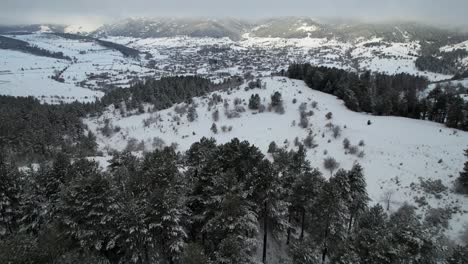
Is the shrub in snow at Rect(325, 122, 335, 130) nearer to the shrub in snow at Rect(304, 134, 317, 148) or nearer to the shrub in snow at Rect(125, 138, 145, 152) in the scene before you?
the shrub in snow at Rect(304, 134, 317, 148)

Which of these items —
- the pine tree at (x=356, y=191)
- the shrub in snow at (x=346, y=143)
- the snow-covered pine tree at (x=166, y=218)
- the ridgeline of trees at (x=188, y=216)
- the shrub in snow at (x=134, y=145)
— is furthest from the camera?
the shrub in snow at (x=134, y=145)

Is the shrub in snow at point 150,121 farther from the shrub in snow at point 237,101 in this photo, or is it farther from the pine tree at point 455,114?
the pine tree at point 455,114

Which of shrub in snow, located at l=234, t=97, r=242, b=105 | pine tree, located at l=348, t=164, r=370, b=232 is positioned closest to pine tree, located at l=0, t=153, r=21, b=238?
pine tree, located at l=348, t=164, r=370, b=232

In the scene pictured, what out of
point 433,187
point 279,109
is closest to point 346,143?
point 433,187

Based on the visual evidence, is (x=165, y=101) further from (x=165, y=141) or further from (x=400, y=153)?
(x=400, y=153)

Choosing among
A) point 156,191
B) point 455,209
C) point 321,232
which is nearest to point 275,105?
point 455,209

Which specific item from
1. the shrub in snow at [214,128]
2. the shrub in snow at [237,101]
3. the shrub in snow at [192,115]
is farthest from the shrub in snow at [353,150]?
the shrub in snow at [192,115]

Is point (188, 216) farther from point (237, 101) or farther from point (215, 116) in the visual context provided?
point (237, 101)
